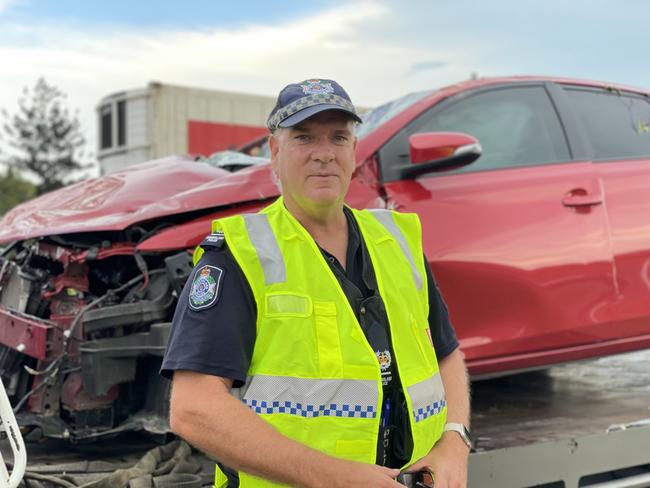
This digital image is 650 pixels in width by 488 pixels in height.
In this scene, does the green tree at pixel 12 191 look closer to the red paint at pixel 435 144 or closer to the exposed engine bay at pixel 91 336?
the exposed engine bay at pixel 91 336

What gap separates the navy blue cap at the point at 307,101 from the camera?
5.86 ft

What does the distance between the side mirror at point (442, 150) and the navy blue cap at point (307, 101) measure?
4.78 ft

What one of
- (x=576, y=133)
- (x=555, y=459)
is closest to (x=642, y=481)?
(x=555, y=459)

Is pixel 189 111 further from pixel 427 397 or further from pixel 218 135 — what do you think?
pixel 427 397

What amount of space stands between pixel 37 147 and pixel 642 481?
4205 cm

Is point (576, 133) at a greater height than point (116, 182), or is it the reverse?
point (576, 133)

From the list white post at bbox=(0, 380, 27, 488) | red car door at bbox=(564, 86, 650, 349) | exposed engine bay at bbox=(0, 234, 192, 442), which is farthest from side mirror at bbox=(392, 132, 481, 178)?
white post at bbox=(0, 380, 27, 488)

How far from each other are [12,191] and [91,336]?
34981mm

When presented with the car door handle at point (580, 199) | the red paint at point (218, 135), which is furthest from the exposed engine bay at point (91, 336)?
the red paint at point (218, 135)

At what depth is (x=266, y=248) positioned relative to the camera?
175 cm

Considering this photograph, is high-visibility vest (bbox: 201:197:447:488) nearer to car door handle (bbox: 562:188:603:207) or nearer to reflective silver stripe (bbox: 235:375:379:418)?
reflective silver stripe (bbox: 235:375:379:418)

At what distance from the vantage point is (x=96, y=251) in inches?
124

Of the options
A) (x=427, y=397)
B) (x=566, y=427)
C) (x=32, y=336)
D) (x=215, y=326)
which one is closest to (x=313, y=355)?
(x=215, y=326)

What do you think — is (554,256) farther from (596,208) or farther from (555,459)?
(555,459)
